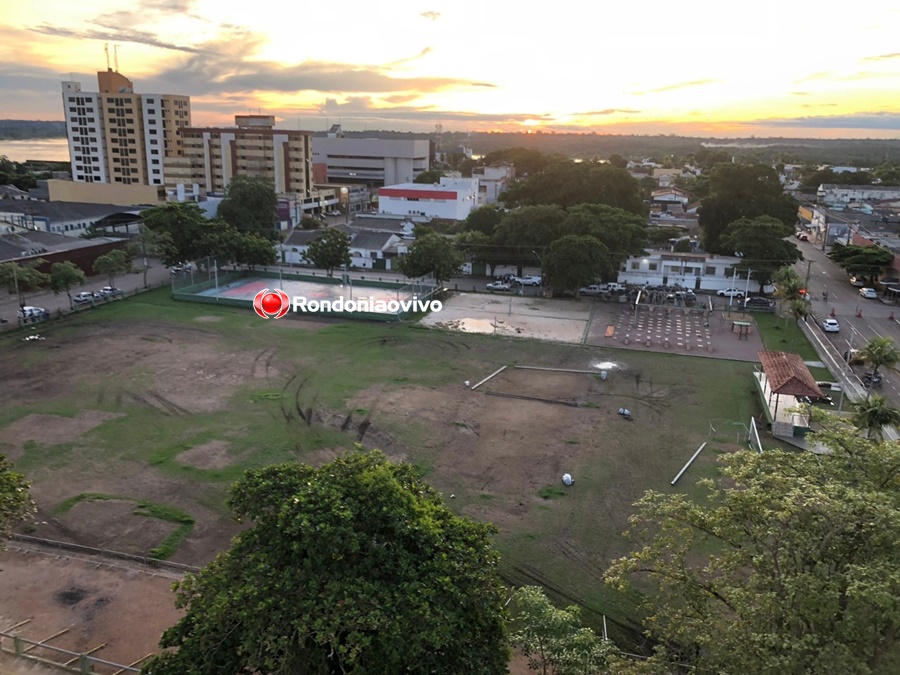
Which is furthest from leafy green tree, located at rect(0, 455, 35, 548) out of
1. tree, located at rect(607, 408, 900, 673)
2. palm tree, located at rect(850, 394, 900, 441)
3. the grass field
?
palm tree, located at rect(850, 394, 900, 441)

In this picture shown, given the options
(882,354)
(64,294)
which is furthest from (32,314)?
(882,354)

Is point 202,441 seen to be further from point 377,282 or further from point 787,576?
point 377,282

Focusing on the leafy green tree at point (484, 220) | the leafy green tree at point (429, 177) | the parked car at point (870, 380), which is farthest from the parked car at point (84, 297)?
the leafy green tree at point (429, 177)

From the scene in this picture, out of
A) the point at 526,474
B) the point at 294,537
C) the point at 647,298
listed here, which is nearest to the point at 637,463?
the point at 526,474

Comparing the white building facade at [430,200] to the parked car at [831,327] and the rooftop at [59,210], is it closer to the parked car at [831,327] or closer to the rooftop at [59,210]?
the rooftop at [59,210]

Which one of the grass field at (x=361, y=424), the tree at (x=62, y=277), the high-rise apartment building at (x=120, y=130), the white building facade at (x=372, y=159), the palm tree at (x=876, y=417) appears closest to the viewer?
the grass field at (x=361, y=424)

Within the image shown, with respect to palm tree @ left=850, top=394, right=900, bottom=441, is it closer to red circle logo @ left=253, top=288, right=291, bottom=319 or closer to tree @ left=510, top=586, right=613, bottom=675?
tree @ left=510, top=586, right=613, bottom=675
